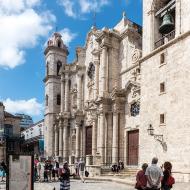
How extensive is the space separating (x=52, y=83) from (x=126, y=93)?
17.8m

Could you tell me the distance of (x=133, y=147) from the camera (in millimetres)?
27125

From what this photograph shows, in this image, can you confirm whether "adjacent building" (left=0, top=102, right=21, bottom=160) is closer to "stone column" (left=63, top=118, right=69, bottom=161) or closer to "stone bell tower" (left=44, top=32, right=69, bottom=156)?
"stone bell tower" (left=44, top=32, right=69, bottom=156)

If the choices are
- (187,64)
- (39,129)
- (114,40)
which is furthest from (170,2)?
(39,129)

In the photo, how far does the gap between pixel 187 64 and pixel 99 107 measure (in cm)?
1325

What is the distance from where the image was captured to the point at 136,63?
27281mm

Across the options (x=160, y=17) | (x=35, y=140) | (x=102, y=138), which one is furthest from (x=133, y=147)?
(x=35, y=140)

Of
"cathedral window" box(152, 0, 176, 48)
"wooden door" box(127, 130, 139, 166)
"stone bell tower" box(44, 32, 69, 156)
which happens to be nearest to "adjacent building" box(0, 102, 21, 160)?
"stone bell tower" box(44, 32, 69, 156)

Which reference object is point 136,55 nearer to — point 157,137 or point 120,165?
point 120,165

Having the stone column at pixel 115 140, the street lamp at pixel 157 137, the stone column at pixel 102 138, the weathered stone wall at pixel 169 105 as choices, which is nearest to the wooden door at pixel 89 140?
the stone column at pixel 102 138

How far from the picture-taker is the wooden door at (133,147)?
26.5 metres

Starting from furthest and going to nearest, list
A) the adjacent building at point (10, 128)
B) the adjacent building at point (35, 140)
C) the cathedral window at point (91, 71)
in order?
1. the adjacent building at point (35, 140)
2. the adjacent building at point (10, 128)
3. the cathedral window at point (91, 71)

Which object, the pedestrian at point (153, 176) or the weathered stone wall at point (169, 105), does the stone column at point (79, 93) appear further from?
the pedestrian at point (153, 176)

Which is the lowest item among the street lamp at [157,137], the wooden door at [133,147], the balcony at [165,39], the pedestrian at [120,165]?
the pedestrian at [120,165]

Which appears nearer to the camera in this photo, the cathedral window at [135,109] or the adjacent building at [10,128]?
the cathedral window at [135,109]
